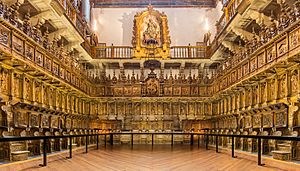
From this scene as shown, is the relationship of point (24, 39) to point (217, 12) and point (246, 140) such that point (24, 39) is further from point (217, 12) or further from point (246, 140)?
point (217, 12)

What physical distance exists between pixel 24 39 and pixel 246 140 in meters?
9.21

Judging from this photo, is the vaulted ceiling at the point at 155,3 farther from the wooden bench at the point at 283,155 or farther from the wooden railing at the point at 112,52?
the wooden bench at the point at 283,155

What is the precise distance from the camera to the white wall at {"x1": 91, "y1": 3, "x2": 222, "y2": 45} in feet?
88.4

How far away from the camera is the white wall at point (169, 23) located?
26953 millimetres

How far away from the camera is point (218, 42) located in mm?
20812

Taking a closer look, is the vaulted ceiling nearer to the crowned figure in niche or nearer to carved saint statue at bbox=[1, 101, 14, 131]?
the crowned figure in niche

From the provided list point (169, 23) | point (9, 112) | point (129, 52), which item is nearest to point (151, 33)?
point (129, 52)

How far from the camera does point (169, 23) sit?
27469 millimetres

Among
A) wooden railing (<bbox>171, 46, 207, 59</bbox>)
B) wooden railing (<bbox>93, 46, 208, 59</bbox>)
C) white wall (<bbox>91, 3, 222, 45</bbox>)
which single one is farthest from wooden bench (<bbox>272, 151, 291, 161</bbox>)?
white wall (<bbox>91, 3, 222, 45</bbox>)

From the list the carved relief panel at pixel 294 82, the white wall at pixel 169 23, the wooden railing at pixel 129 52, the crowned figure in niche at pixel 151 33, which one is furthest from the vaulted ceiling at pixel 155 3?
the carved relief panel at pixel 294 82

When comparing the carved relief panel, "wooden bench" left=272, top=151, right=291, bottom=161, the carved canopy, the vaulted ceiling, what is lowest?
"wooden bench" left=272, top=151, right=291, bottom=161

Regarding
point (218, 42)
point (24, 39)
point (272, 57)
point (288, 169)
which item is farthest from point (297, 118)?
point (218, 42)

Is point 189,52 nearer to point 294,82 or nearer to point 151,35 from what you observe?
point 151,35

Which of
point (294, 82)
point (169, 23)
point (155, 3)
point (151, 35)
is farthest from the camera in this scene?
point (155, 3)
